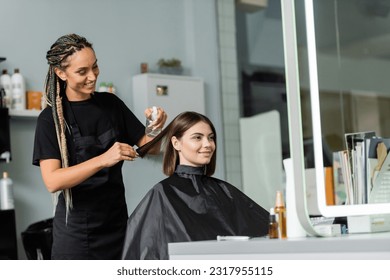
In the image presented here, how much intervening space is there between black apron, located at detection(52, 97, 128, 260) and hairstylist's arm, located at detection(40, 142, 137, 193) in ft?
0.48

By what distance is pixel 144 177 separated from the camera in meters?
4.96

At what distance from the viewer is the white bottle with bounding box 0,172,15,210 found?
5082 mm

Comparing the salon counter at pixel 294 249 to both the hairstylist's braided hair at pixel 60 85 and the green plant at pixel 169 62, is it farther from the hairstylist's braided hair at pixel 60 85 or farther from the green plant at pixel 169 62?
the green plant at pixel 169 62

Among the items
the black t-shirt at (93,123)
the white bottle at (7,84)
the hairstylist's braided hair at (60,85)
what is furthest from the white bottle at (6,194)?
the hairstylist's braided hair at (60,85)

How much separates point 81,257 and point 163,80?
2666 millimetres

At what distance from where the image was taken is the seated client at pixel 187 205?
11.1 ft

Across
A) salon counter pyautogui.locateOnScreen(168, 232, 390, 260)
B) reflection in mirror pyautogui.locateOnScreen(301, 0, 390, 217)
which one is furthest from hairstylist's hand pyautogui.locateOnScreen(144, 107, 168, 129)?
reflection in mirror pyautogui.locateOnScreen(301, 0, 390, 217)

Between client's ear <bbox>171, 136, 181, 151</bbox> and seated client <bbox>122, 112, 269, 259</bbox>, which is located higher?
client's ear <bbox>171, 136, 181, 151</bbox>

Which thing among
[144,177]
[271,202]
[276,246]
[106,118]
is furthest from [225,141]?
[276,246]

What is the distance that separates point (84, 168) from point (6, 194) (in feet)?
6.54

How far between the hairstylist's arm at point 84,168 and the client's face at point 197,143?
0.99 ft

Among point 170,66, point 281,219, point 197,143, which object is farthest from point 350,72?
point 281,219

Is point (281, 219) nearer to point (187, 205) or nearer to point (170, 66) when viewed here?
point (187, 205)

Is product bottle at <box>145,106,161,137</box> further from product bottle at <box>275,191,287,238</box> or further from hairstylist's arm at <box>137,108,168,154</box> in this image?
product bottle at <box>275,191,287,238</box>
